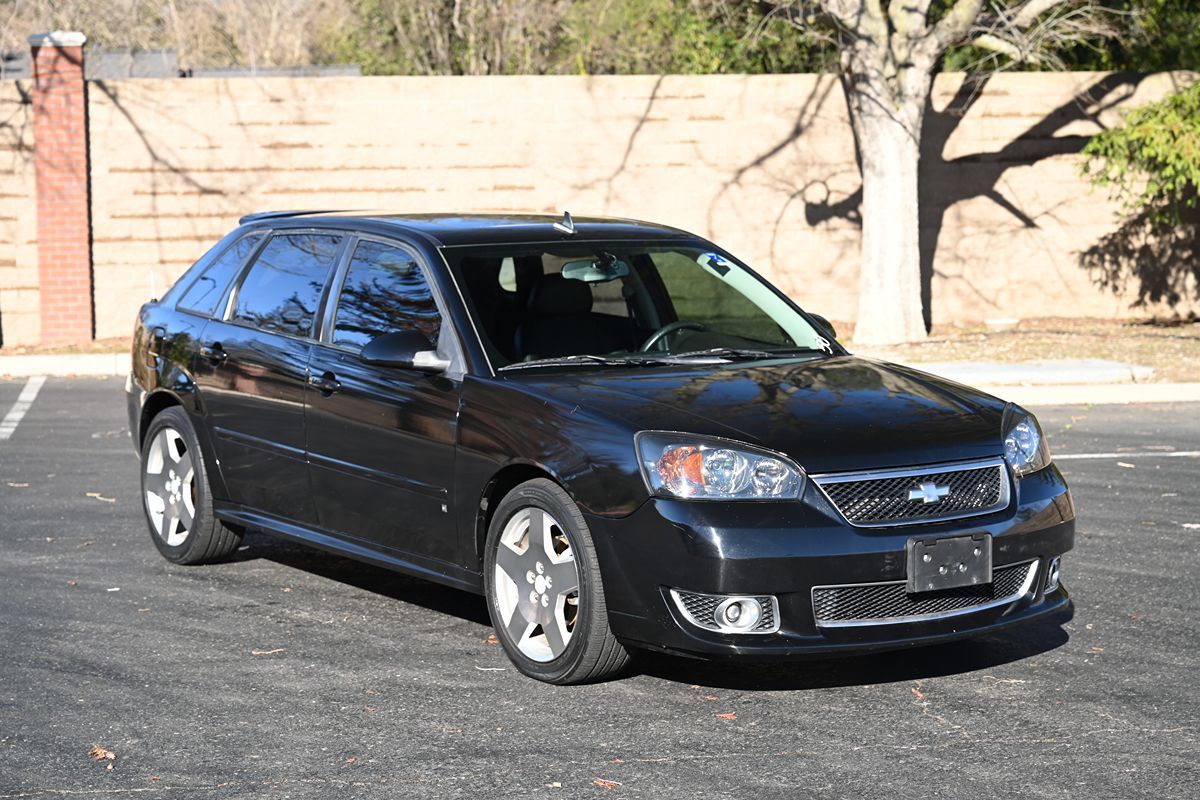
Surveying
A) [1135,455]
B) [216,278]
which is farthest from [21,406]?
[1135,455]

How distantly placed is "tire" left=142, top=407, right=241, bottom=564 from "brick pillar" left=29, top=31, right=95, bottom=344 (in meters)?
10.5

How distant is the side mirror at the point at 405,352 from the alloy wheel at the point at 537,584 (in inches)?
28.6

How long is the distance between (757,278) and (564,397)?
177 centimetres

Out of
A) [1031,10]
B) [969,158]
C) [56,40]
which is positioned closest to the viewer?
[1031,10]

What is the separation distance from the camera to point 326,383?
273 inches

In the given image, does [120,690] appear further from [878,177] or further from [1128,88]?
[1128,88]

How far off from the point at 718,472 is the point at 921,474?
2.27 feet

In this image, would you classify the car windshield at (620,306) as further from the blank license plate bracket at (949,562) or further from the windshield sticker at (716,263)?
the blank license plate bracket at (949,562)

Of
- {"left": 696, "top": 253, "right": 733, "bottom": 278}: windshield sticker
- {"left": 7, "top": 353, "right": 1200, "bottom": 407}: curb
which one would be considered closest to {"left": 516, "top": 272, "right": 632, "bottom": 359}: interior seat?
{"left": 696, "top": 253, "right": 733, "bottom": 278}: windshield sticker

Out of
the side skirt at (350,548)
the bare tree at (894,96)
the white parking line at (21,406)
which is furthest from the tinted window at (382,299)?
the bare tree at (894,96)

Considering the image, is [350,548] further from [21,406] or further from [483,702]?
[21,406]

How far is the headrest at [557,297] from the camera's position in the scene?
677cm

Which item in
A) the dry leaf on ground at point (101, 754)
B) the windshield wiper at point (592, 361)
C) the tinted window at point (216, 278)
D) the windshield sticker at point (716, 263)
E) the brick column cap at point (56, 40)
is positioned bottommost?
the dry leaf on ground at point (101, 754)

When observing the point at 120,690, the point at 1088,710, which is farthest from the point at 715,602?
the point at 120,690
